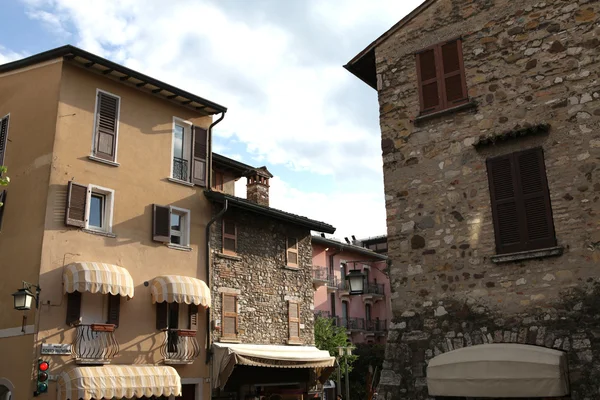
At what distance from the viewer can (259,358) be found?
19312 millimetres

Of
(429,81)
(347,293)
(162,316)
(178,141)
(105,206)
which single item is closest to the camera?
(429,81)

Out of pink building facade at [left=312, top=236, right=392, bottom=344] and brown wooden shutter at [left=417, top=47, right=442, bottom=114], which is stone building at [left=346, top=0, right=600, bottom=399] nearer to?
brown wooden shutter at [left=417, top=47, right=442, bottom=114]

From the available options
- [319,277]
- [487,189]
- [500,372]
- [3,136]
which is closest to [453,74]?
[487,189]

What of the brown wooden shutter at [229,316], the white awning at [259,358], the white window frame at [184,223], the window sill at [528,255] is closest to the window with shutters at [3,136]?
the white window frame at [184,223]

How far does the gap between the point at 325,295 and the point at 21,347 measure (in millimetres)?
27959

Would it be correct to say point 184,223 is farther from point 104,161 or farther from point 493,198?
point 493,198

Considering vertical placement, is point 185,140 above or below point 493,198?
above

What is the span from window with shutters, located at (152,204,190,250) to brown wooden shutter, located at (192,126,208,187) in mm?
1298

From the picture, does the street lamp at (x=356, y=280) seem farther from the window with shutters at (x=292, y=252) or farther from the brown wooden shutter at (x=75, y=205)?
the window with shutters at (x=292, y=252)

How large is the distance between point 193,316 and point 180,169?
4725 mm

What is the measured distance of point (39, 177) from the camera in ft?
54.7

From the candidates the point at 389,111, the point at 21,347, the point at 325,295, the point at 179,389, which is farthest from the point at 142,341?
the point at 325,295

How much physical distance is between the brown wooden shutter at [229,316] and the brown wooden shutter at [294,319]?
8.96 feet

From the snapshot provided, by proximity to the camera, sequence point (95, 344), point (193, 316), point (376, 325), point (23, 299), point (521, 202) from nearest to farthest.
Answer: point (521, 202)
point (23, 299)
point (95, 344)
point (193, 316)
point (376, 325)
